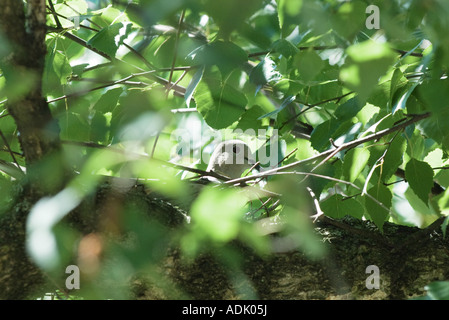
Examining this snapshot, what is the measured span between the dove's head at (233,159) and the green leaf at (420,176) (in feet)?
2.45

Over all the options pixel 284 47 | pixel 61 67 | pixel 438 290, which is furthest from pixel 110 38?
pixel 438 290

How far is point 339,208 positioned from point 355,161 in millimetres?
225

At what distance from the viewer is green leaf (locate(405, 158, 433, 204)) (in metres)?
1.18

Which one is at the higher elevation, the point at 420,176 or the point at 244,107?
the point at 244,107

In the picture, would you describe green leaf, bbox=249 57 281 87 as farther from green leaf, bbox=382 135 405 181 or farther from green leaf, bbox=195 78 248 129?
green leaf, bbox=382 135 405 181

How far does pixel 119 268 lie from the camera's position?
590 millimetres

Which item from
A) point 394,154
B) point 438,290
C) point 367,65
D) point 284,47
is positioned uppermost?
point 284,47

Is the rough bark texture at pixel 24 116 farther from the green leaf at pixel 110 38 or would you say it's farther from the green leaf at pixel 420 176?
the green leaf at pixel 420 176

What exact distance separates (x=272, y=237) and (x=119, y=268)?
708 millimetres

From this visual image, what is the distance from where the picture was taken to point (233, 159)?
1876 millimetres

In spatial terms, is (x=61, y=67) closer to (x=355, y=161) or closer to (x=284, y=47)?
(x=284, y=47)

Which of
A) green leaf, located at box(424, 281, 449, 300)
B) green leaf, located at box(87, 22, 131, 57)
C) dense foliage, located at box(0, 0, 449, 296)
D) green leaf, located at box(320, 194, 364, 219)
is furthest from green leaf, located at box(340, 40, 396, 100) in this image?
green leaf, located at box(320, 194, 364, 219)

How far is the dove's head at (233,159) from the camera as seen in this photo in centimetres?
188
